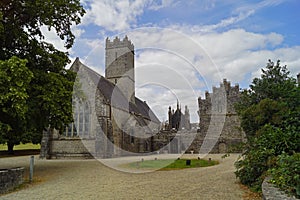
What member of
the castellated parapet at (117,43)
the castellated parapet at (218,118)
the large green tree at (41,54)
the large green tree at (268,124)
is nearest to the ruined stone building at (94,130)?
the large green tree at (41,54)

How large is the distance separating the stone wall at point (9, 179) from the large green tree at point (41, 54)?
77.0 inches

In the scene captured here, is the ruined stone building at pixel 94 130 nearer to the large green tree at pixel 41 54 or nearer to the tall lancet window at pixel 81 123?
the tall lancet window at pixel 81 123

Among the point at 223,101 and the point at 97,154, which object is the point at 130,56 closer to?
the point at 223,101

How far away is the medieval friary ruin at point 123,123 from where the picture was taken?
74.4 feet

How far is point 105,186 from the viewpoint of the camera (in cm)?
895

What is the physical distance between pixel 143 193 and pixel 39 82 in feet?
22.4

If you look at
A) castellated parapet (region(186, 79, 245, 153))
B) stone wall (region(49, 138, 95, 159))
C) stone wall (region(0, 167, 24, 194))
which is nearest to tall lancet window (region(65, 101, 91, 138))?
stone wall (region(49, 138, 95, 159))

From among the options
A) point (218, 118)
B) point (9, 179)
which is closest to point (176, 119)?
point (218, 118)

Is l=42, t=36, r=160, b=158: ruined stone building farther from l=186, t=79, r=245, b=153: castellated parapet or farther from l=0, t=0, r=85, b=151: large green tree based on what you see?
l=186, t=79, r=245, b=153: castellated parapet

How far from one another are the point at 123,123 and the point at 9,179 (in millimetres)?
19659

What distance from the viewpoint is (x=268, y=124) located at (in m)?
8.88

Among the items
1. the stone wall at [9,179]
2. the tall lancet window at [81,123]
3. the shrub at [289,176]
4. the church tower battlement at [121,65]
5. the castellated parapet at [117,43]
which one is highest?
the castellated parapet at [117,43]

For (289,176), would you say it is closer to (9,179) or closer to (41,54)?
(9,179)

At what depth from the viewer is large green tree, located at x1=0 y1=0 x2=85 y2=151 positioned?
1069cm
